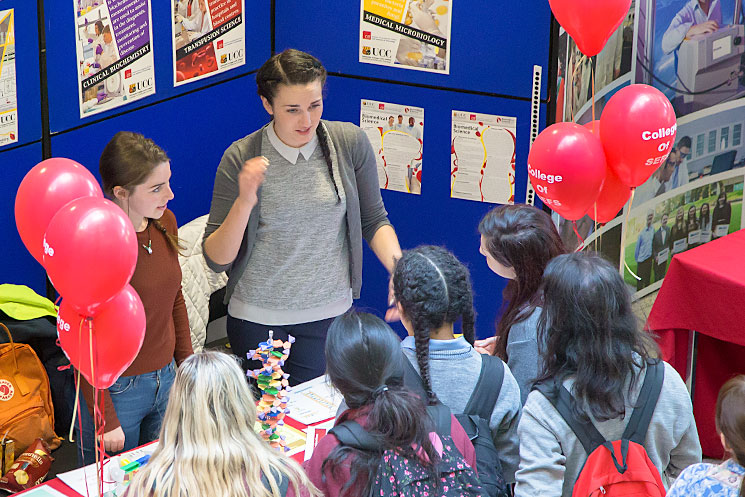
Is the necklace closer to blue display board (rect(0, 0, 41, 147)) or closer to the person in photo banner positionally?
blue display board (rect(0, 0, 41, 147))

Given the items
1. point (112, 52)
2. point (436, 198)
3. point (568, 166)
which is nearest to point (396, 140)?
point (436, 198)

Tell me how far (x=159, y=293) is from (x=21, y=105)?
3.83ft

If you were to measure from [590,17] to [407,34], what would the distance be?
120 centimetres

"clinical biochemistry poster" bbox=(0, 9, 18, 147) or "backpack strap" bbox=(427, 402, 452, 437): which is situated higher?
"clinical biochemistry poster" bbox=(0, 9, 18, 147)

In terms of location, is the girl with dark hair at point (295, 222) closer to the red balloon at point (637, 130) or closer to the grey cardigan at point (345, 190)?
the grey cardigan at point (345, 190)

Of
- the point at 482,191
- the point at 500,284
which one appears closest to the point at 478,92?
the point at 482,191

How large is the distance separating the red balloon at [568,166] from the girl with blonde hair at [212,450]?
1.29 metres

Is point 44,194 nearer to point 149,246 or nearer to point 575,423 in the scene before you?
point 149,246

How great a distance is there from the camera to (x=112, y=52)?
3.44m

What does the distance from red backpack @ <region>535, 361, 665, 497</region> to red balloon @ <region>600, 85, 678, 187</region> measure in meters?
0.89

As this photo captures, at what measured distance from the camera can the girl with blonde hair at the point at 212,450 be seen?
1703 mm

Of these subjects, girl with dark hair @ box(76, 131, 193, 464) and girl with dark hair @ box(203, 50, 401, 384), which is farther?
girl with dark hair @ box(203, 50, 401, 384)

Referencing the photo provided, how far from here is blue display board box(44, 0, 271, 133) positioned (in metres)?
3.28

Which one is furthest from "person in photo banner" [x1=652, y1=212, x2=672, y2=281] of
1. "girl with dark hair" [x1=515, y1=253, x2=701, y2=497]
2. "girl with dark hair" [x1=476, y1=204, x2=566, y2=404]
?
"girl with dark hair" [x1=515, y1=253, x2=701, y2=497]
